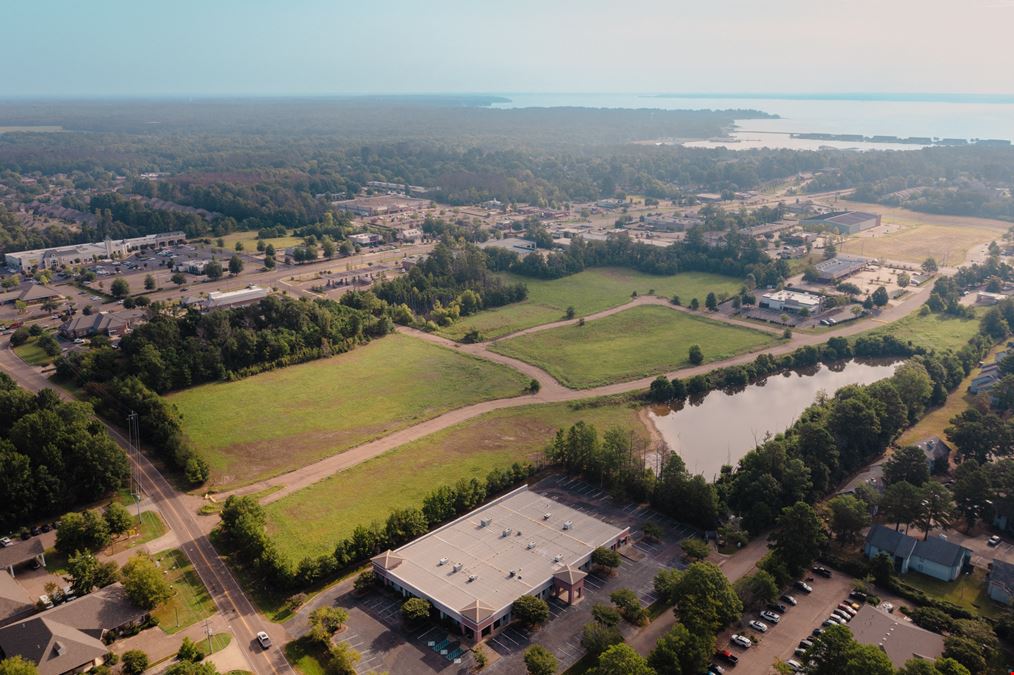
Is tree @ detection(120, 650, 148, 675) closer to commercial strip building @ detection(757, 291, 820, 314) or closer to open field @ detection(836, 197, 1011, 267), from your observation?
commercial strip building @ detection(757, 291, 820, 314)

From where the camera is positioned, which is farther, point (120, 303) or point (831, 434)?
point (120, 303)

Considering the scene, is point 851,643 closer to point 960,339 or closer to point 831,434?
point 831,434

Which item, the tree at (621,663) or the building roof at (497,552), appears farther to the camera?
the building roof at (497,552)

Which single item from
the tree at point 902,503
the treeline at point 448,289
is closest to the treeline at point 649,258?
the treeline at point 448,289

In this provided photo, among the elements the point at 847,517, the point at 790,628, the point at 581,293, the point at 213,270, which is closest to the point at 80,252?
the point at 213,270

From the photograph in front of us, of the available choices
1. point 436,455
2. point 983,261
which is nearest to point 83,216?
point 436,455

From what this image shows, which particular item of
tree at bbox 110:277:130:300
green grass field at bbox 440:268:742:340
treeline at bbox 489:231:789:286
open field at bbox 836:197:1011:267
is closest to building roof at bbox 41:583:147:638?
green grass field at bbox 440:268:742:340

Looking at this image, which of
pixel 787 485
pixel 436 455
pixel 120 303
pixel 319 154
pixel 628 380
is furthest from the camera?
pixel 319 154

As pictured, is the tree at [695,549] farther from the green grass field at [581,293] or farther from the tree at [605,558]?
the green grass field at [581,293]
